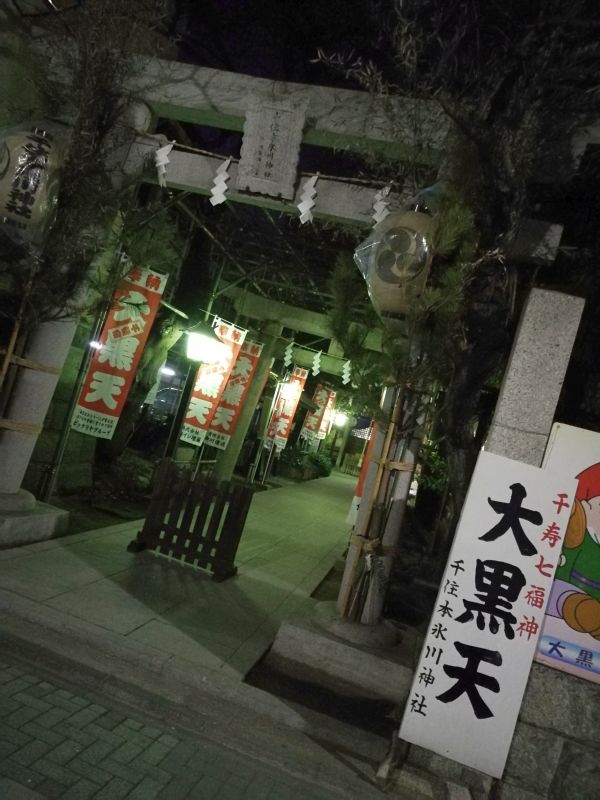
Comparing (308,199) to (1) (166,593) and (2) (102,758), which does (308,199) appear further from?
(2) (102,758)

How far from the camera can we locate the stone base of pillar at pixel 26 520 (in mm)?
6617

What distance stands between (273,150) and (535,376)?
4734 millimetres

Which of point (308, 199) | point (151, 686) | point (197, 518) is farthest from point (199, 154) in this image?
point (151, 686)

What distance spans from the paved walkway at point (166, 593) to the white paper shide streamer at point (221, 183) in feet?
17.2

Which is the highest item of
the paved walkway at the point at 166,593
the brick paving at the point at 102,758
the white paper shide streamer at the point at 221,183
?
the white paper shide streamer at the point at 221,183

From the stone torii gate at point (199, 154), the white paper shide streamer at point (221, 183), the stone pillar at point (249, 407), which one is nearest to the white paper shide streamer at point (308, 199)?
the stone torii gate at point (199, 154)

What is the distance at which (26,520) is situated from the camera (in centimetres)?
685

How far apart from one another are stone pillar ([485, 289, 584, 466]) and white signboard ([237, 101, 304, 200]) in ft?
12.9

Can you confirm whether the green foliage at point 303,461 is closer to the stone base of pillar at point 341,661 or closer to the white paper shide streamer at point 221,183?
the white paper shide streamer at point 221,183

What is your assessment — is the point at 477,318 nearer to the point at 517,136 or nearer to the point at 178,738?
the point at 517,136

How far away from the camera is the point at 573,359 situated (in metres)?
6.42

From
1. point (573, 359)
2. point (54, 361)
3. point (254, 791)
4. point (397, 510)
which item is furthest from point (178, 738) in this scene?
point (573, 359)

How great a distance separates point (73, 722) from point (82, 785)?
71cm

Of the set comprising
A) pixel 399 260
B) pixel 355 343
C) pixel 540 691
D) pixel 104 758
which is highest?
pixel 399 260
